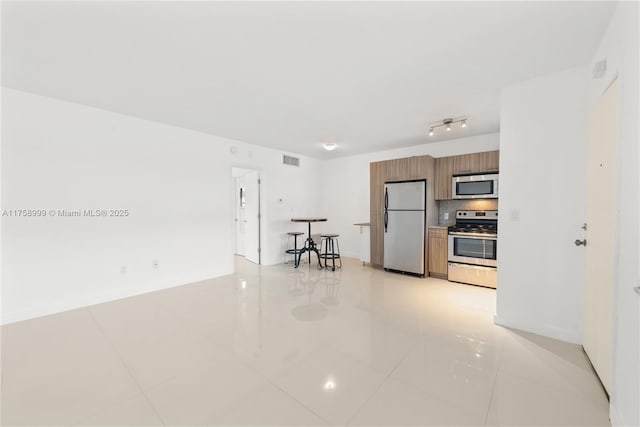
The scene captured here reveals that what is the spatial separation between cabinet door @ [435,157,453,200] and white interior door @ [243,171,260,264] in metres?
3.69

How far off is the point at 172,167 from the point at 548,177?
4.94 metres

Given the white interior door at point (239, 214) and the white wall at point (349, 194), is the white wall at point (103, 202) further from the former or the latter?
the white wall at point (349, 194)

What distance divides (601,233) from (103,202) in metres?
5.28

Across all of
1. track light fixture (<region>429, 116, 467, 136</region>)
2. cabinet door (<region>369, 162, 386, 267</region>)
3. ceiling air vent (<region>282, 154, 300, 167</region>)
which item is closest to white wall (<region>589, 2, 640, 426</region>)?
track light fixture (<region>429, 116, 467, 136</region>)

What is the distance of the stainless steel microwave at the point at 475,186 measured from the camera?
4188mm

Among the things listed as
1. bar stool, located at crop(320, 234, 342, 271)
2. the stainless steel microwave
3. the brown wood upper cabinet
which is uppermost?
the brown wood upper cabinet

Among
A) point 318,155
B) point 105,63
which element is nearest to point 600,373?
point 105,63

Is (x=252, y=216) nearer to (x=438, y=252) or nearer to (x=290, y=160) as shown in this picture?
(x=290, y=160)

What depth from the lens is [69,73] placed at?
8.34 feet

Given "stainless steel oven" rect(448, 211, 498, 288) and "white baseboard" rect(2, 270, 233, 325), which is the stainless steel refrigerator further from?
"white baseboard" rect(2, 270, 233, 325)

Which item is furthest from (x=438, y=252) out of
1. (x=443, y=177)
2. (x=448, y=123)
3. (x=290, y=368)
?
(x=290, y=368)

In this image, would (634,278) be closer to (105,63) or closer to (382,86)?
(382,86)

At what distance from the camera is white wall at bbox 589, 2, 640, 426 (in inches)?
51.6

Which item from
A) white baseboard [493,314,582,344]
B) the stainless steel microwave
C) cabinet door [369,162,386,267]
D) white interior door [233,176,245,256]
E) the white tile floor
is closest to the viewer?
the white tile floor
